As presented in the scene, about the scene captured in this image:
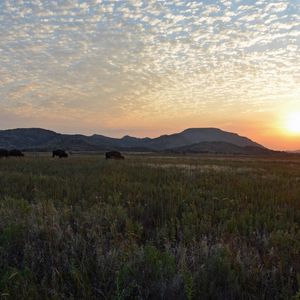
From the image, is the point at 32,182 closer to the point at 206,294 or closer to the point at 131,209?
the point at 131,209

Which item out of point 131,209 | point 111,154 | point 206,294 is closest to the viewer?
point 206,294

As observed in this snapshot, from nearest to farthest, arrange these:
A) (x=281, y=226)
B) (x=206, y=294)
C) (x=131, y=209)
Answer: (x=206, y=294), (x=281, y=226), (x=131, y=209)

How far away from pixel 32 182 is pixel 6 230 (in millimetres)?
8253

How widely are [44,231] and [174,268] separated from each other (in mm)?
2703

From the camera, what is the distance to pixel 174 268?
4500mm

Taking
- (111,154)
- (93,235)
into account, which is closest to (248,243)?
(93,235)

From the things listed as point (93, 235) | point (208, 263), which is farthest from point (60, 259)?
point (208, 263)

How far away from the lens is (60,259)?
5.12 metres

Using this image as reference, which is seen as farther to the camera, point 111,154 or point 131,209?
point 111,154

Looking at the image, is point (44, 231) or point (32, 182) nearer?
point (44, 231)

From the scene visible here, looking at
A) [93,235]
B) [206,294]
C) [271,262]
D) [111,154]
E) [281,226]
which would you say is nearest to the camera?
[206,294]

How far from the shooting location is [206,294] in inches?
159

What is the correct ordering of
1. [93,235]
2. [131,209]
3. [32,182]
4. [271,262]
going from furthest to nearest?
[32,182] → [131,209] → [93,235] → [271,262]

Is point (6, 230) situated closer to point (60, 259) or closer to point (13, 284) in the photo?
point (60, 259)
